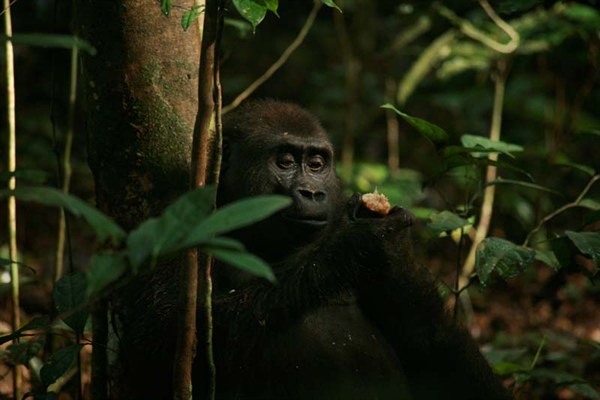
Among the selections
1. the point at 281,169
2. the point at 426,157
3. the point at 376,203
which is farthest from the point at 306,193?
the point at 426,157

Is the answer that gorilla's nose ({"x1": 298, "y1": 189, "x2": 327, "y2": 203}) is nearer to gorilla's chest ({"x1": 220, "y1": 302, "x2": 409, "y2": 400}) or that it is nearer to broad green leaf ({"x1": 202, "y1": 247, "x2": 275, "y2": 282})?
gorilla's chest ({"x1": 220, "y1": 302, "x2": 409, "y2": 400})

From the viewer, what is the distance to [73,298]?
2990 millimetres

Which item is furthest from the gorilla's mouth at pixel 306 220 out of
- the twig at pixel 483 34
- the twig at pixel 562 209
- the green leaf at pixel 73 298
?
the twig at pixel 483 34

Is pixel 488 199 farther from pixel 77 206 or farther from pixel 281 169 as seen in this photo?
pixel 77 206

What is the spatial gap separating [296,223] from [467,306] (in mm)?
2851

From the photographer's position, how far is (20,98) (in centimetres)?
1037

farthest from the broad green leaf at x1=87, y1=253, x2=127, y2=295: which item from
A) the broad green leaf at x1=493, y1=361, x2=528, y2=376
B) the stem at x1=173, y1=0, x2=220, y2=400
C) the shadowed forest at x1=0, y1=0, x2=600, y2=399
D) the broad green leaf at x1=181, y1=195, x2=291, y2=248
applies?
the broad green leaf at x1=493, y1=361, x2=528, y2=376

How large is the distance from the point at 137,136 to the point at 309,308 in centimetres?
108

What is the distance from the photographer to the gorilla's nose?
13.2 ft

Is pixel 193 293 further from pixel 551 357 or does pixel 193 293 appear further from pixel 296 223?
pixel 551 357

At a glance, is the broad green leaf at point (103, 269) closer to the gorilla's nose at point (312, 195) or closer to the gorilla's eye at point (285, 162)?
the gorilla's nose at point (312, 195)

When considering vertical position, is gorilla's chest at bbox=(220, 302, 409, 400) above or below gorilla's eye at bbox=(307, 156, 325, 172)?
below

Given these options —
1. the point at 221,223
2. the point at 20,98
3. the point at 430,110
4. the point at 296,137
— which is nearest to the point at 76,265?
the point at 20,98

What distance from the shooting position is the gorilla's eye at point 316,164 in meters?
4.34
